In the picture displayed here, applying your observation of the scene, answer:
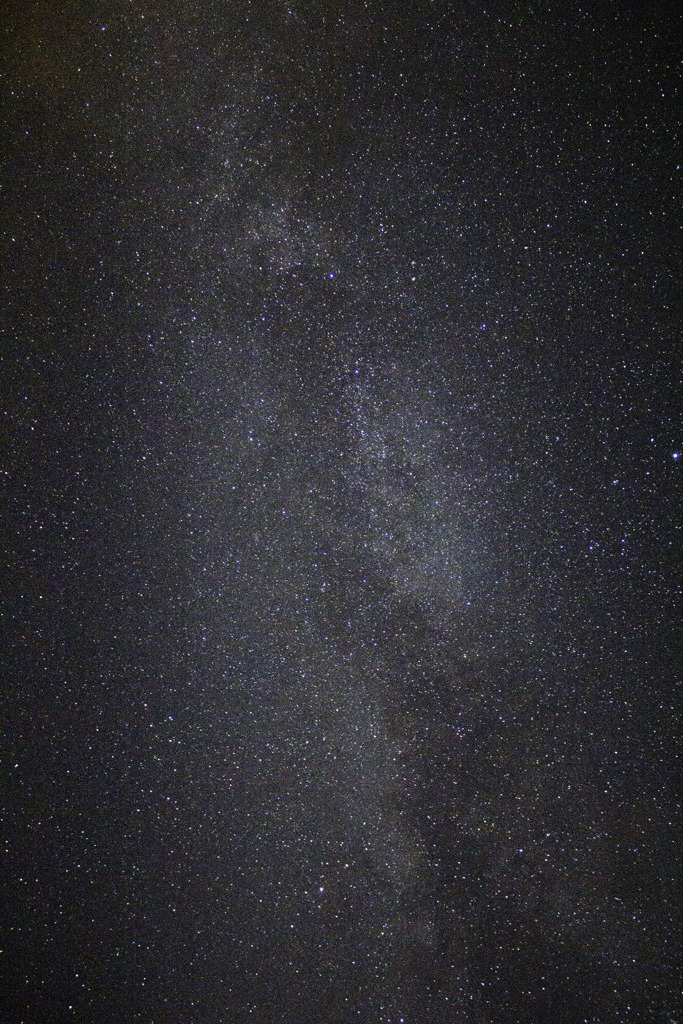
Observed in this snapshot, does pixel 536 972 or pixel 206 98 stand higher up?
pixel 206 98

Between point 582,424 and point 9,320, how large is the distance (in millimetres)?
640

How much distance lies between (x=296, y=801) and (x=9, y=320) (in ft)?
2.04

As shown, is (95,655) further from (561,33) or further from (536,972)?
(561,33)

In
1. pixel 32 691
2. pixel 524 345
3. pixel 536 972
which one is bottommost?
pixel 536 972

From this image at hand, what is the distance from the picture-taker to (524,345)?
0.73m

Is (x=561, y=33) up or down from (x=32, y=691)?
up

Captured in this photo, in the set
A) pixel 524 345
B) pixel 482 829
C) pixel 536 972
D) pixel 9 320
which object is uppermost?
pixel 9 320

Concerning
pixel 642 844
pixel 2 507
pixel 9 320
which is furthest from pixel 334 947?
pixel 9 320

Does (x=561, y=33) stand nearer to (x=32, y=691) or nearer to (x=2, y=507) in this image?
(x=2, y=507)

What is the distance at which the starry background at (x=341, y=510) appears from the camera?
724 millimetres

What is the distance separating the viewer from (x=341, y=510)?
2.46 feet

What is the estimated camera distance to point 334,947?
0.75 meters

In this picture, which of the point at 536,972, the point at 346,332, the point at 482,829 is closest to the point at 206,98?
the point at 346,332

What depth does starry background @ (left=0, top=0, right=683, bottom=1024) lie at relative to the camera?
0.72 meters
